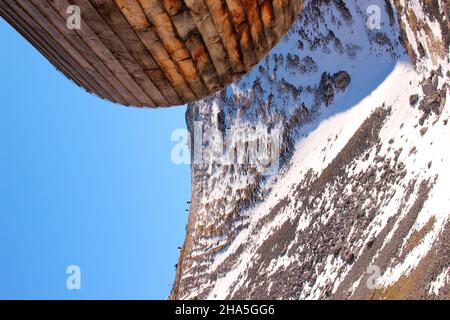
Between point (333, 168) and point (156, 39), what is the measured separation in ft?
57.6

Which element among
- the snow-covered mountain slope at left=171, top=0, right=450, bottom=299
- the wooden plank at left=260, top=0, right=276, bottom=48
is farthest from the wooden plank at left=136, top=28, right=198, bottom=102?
the snow-covered mountain slope at left=171, top=0, right=450, bottom=299

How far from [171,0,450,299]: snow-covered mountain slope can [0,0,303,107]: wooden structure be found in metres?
7.23

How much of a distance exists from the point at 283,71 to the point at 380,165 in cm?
1019

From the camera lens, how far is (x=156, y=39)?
8.04 feet

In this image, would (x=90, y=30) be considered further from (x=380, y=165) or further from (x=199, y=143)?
(x=199, y=143)

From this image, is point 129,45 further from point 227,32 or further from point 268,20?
point 268,20

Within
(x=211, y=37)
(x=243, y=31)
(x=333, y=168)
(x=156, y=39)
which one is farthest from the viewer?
(x=333, y=168)

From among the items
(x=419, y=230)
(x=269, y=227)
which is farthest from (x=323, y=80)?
(x=419, y=230)

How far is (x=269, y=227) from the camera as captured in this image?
21.5 m

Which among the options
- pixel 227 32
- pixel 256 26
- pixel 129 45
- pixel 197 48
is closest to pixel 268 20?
pixel 256 26

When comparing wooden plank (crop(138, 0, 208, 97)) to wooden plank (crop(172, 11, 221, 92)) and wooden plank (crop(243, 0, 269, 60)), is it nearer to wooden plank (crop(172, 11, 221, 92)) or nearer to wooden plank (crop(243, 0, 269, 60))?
wooden plank (crop(172, 11, 221, 92))

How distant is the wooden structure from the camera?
2.33 metres

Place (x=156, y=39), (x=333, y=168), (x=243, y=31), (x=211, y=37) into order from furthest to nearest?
(x=333, y=168) → (x=243, y=31) → (x=211, y=37) → (x=156, y=39)

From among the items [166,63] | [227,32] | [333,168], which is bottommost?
[333,168]
